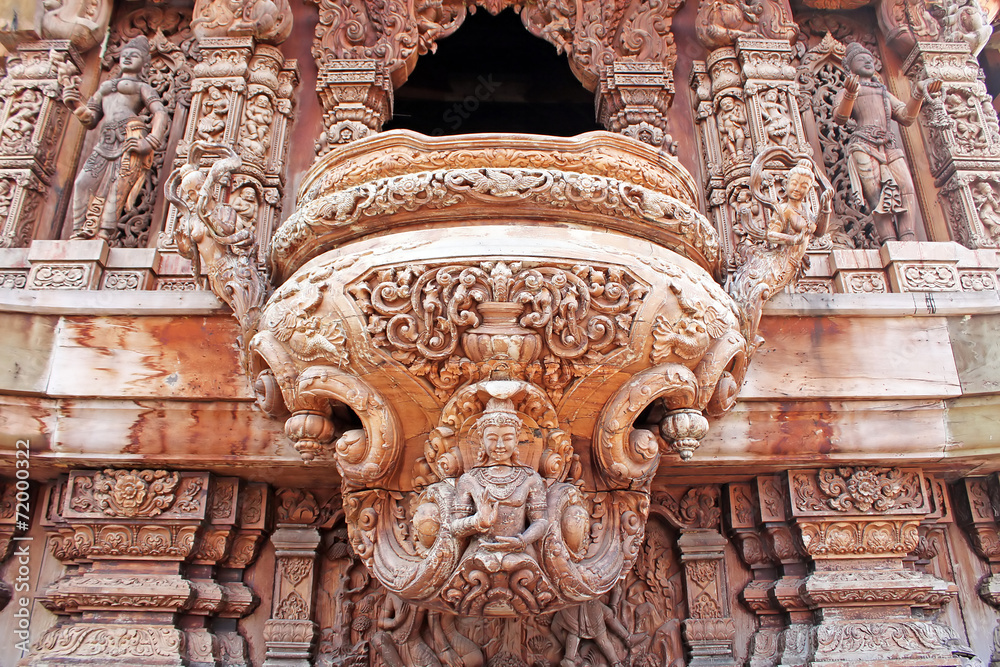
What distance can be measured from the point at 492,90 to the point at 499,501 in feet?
17.5

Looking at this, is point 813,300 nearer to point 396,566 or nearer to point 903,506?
point 903,506

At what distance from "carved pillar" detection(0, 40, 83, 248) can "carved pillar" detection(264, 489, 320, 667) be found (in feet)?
8.90

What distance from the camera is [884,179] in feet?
17.1

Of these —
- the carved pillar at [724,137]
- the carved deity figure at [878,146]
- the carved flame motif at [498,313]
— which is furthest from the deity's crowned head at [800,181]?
the carved deity figure at [878,146]

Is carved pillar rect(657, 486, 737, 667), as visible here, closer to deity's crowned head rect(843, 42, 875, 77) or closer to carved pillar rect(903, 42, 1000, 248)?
carved pillar rect(903, 42, 1000, 248)

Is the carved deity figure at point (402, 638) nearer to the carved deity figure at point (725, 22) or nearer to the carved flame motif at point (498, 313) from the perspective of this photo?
the carved flame motif at point (498, 313)

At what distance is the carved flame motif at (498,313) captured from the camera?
3027 millimetres

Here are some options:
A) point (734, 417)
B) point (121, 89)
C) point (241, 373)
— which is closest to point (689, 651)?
point (734, 417)

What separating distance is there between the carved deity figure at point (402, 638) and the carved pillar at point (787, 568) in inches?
76.7

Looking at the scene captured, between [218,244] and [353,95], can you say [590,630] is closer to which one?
[218,244]

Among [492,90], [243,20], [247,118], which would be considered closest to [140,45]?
[243,20]

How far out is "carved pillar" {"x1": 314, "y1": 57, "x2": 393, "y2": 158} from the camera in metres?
5.17

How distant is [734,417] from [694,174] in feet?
6.68

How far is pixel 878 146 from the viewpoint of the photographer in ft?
17.5
